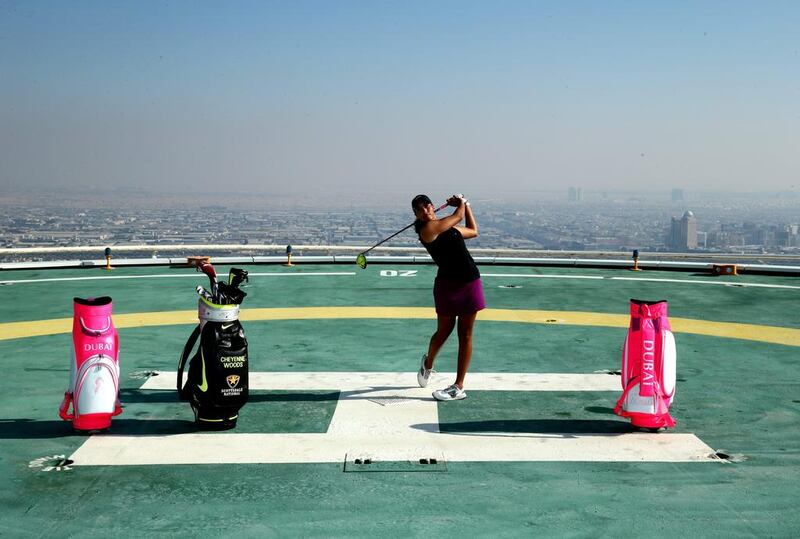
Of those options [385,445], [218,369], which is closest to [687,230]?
[385,445]

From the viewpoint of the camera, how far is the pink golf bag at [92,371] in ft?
20.9

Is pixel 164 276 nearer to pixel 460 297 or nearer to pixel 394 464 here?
pixel 460 297

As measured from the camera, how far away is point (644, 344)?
21.6 feet

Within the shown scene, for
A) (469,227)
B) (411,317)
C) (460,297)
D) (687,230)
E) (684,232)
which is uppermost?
(469,227)

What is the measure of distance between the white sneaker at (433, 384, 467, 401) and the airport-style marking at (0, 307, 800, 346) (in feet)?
13.9

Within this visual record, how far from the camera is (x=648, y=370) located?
6.55 meters

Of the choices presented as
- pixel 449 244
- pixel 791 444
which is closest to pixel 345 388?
pixel 449 244

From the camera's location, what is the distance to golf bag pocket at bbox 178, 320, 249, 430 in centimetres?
643

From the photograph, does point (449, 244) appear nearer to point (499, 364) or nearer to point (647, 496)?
point (499, 364)

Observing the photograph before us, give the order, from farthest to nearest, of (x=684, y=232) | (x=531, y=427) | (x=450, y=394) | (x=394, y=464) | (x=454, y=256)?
1. (x=684, y=232)
2. (x=450, y=394)
3. (x=454, y=256)
4. (x=531, y=427)
5. (x=394, y=464)

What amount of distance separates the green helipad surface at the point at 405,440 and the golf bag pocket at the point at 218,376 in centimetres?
18

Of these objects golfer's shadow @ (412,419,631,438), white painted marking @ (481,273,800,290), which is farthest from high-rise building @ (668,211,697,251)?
golfer's shadow @ (412,419,631,438)

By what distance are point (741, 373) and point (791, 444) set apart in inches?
97.9

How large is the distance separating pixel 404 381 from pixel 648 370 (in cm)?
263
